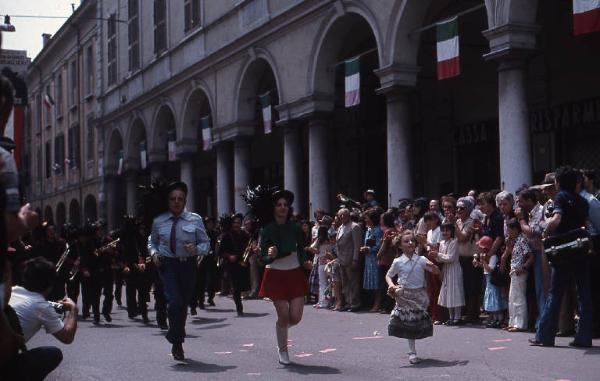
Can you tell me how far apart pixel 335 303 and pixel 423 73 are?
868 cm

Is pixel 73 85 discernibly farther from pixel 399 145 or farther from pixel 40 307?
pixel 40 307

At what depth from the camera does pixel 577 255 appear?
976 centimetres

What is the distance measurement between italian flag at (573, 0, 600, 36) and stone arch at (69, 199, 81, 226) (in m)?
34.6

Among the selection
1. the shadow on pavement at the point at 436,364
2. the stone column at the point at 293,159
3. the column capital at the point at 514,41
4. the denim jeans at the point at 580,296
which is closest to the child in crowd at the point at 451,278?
the denim jeans at the point at 580,296

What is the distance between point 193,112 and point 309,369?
2103 cm

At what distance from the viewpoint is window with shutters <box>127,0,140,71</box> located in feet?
114

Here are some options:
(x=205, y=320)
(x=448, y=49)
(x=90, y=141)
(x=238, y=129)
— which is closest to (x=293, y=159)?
(x=238, y=129)

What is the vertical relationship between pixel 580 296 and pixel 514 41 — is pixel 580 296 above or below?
below

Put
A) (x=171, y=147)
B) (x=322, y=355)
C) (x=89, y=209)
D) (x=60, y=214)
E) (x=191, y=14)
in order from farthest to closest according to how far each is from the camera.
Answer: (x=60, y=214), (x=89, y=209), (x=171, y=147), (x=191, y=14), (x=322, y=355)

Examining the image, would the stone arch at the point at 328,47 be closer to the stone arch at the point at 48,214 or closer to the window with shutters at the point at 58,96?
the window with shutters at the point at 58,96

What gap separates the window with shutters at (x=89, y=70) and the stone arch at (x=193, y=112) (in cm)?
1340

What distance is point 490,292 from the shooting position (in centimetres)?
1232

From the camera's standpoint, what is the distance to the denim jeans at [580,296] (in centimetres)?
984

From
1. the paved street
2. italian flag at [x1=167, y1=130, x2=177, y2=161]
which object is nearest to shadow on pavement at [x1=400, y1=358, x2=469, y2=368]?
the paved street
